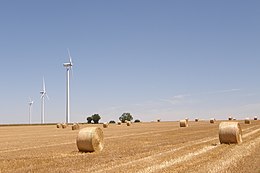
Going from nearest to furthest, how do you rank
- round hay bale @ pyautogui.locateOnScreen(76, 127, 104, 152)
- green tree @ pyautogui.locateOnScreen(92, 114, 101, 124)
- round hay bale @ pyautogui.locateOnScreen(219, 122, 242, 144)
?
round hay bale @ pyautogui.locateOnScreen(76, 127, 104, 152) < round hay bale @ pyautogui.locateOnScreen(219, 122, 242, 144) < green tree @ pyautogui.locateOnScreen(92, 114, 101, 124)

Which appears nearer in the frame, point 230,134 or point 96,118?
point 230,134

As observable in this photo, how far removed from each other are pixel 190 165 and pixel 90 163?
14.3ft

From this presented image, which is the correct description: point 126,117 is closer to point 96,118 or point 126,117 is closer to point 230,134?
point 96,118

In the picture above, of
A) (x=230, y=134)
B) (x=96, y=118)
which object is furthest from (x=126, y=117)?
(x=230, y=134)

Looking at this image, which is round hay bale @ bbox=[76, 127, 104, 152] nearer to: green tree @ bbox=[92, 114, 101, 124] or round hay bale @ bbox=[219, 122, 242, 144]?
round hay bale @ bbox=[219, 122, 242, 144]

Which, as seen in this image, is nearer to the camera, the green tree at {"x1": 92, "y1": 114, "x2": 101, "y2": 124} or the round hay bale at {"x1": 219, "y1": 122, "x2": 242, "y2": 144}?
the round hay bale at {"x1": 219, "y1": 122, "x2": 242, "y2": 144}

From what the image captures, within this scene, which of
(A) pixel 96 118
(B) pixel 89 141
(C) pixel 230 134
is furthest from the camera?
(A) pixel 96 118

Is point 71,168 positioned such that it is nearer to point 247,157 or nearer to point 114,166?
point 114,166

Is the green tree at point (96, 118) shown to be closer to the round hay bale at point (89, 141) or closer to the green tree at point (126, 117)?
the green tree at point (126, 117)

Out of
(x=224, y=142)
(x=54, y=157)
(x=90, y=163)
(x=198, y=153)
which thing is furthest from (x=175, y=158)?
(x=224, y=142)

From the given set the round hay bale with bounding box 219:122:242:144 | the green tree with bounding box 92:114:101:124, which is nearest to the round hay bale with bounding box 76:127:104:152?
the round hay bale with bounding box 219:122:242:144

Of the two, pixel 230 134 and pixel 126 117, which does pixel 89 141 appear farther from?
pixel 126 117

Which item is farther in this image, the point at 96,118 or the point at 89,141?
the point at 96,118

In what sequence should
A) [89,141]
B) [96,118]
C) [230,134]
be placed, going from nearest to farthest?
[89,141] < [230,134] < [96,118]
